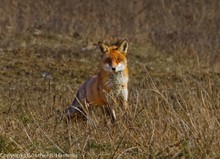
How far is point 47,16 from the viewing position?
1797cm

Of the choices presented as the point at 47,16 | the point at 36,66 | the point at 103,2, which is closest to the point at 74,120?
the point at 36,66

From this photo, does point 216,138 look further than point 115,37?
No

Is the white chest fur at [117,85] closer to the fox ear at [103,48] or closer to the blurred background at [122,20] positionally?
the fox ear at [103,48]

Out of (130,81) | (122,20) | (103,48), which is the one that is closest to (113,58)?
(103,48)

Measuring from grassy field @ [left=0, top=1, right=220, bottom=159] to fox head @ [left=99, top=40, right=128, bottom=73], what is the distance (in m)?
0.51

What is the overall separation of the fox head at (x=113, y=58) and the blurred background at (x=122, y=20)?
749 cm

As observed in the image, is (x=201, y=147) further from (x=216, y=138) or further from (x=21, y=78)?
(x=21, y=78)

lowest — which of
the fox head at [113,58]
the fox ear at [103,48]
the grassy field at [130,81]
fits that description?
the grassy field at [130,81]

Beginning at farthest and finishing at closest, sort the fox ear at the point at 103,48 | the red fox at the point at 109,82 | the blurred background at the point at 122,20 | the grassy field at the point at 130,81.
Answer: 1. the blurred background at the point at 122,20
2. the fox ear at the point at 103,48
3. the red fox at the point at 109,82
4. the grassy field at the point at 130,81

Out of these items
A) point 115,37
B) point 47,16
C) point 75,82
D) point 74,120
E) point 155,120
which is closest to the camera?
point 155,120

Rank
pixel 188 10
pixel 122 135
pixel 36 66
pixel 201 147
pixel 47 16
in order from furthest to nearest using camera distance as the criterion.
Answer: pixel 188 10 < pixel 47 16 < pixel 36 66 < pixel 122 135 < pixel 201 147

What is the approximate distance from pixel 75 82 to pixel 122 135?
6.89 metres

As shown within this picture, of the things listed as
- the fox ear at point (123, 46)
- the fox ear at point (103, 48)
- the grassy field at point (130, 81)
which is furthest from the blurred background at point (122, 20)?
the fox ear at point (103, 48)

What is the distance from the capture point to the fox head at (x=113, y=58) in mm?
7258
